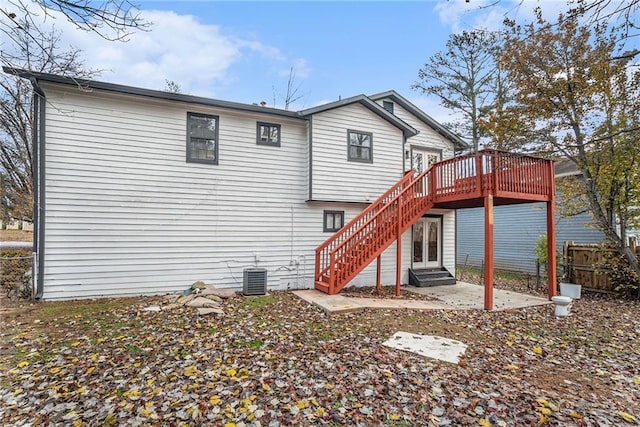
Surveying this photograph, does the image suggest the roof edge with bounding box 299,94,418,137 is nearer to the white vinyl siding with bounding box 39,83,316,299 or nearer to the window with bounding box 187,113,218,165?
the white vinyl siding with bounding box 39,83,316,299

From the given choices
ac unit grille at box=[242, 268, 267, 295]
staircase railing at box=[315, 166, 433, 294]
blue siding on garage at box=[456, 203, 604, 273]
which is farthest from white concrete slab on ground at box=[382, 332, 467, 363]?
blue siding on garage at box=[456, 203, 604, 273]

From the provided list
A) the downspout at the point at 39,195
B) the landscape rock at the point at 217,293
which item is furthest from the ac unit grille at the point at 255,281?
the downspout at the point at 39,195

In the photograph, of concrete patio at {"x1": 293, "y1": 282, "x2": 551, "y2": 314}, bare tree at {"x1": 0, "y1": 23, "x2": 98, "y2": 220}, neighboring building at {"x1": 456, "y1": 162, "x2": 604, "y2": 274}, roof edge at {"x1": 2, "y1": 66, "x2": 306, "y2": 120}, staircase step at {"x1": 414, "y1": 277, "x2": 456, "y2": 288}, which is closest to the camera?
roof edge at {"x1": 2, "y1": 66, "x2": 306, "y2": 120}

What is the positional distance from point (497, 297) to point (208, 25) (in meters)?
12.2

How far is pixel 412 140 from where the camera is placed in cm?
1187

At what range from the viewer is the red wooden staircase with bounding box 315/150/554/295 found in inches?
303

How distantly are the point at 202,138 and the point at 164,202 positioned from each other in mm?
1998

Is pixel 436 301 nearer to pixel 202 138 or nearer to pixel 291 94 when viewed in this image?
pixel 202 138

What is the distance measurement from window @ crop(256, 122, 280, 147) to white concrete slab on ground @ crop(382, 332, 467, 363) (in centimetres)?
636

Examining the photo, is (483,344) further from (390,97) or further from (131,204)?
(390,97)

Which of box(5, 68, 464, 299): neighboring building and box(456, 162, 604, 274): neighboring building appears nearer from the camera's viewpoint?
box(5, 68, 464, 299): neighboring building

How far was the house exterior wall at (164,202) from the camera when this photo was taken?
23.4 feet

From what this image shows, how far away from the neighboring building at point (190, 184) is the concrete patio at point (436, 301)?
1689 millimetres

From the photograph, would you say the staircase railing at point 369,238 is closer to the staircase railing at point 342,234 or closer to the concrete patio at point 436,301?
the staircase railing at point 342,234
